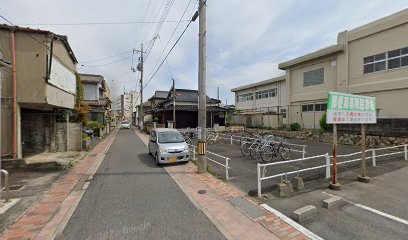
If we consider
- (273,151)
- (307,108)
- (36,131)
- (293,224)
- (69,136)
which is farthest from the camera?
(307,108)

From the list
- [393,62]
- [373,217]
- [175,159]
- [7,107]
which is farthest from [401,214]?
[393,62]

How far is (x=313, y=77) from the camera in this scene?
2261 centimetres

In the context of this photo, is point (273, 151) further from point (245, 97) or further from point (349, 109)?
point (245, 97)

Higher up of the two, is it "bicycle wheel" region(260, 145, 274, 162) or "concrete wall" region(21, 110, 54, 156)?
"concrete wall" region(21, 110, 54, 156)

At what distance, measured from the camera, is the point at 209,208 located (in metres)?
5.22

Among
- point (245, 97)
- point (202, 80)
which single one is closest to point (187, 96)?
point (245, 97)

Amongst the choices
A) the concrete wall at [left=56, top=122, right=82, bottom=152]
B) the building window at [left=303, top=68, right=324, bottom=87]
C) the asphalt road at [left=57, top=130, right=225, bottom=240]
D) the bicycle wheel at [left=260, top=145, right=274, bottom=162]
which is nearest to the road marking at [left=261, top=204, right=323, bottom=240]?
the asphalt road at [left=57, top=130, right=225, bottom=240]

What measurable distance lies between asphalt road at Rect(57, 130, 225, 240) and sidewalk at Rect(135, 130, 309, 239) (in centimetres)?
25

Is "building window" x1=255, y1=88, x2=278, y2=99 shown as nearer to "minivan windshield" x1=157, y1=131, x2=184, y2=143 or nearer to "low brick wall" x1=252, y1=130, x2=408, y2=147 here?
"low brick wall" x1=252, y1=130, x2=408, y2=147

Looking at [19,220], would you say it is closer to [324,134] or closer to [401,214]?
[401,214]

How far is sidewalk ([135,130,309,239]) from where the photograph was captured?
411 cm

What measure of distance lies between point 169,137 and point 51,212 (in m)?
6.35

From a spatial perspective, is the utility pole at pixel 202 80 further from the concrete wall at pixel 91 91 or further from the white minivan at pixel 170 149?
the concrete wall at pixel 91 91

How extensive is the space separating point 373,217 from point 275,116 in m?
23.6
